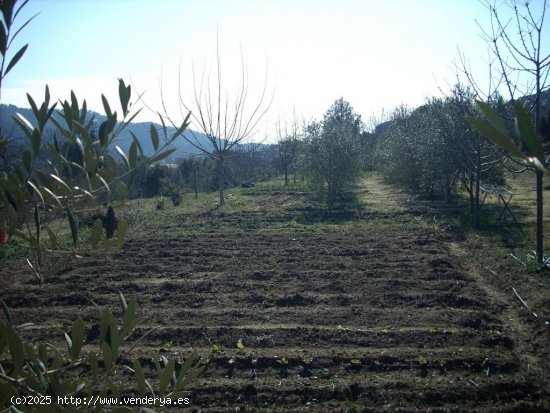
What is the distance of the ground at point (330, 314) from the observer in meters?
3.44

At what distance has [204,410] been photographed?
3242mm

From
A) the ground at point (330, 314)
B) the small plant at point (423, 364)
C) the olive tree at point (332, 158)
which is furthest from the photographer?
the olive tree at point (332, 158)

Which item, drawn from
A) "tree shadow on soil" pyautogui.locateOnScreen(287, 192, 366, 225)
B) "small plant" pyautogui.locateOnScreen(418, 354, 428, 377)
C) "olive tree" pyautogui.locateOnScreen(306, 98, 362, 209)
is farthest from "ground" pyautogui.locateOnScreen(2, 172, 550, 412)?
"olive tree" pyautogui.locateOnScreen(306, 98, 362, 209)

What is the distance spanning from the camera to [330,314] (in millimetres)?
4934

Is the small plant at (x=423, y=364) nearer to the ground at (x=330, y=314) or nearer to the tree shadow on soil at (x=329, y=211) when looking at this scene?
the ground at (x=330, y=314)

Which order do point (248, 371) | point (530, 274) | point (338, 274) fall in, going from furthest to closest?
point (338, 274) → point (530, 274) → point (248, 371)

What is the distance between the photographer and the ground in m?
3.44

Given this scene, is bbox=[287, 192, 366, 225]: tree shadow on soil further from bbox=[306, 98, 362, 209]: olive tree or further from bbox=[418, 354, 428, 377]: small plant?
bbox=[418, 354, 428, 377]: small plant

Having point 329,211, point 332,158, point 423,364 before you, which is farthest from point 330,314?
point 332,158

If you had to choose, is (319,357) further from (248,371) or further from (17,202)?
(17,202)

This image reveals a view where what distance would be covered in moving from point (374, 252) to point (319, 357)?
3952mm

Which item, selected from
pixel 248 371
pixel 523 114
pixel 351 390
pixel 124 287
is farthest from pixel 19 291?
pixel 523 114

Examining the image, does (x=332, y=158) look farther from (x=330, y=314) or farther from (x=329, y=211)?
(x=330, y=314)

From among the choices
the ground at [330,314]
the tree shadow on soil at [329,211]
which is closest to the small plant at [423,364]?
the ground at [330,314]
